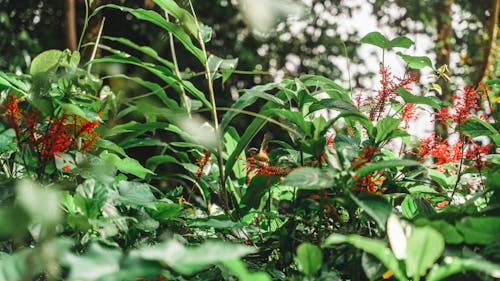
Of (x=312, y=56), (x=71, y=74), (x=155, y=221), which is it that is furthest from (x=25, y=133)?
(x=312, y=56)

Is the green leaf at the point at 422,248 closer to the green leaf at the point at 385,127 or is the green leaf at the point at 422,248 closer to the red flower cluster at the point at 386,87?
the green leaf at the point at 385,127

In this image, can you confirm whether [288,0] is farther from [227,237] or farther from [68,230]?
[227,237]

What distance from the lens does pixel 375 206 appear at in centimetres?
46

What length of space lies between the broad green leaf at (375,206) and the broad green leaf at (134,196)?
0.23m

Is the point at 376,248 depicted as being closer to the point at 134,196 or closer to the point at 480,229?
the point at 480,229

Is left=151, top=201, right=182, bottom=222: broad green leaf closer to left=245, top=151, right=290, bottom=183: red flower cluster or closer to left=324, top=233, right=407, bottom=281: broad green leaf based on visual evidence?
left=245, top=151, right=290, bottom=183: red flower cluster

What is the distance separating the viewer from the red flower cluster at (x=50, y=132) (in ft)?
1.87

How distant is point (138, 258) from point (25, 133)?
0.36 meters

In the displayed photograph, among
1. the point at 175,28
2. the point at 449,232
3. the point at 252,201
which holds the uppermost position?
the point at 175,28

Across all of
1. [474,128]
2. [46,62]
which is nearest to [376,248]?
[474,128]

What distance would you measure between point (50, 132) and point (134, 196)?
126 millimetres

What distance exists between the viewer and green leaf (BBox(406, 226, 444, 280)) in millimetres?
350

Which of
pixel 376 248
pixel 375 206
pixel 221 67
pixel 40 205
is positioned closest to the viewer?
pixel 40 205

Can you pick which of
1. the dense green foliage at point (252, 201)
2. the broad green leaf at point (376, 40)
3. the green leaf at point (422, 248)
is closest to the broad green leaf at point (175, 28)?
the dense green foliage at point (252, 201)
